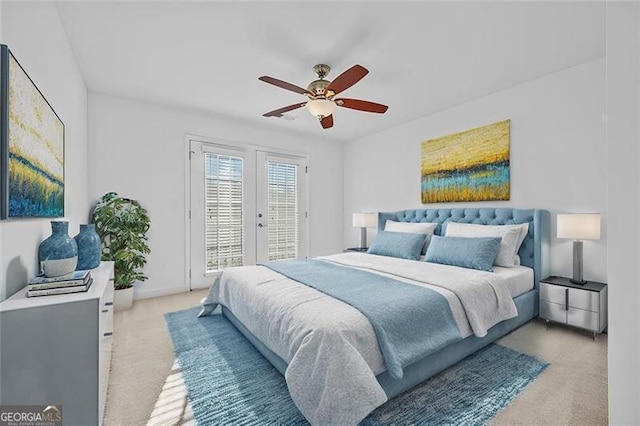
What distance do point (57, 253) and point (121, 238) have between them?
6.32 ft

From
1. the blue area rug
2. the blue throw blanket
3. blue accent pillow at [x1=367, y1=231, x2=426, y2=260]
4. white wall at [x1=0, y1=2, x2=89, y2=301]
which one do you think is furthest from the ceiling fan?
the blue area rug

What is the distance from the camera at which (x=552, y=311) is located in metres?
2.76

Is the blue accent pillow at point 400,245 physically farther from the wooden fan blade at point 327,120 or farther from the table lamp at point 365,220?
the wooden fan blade at point 327,120

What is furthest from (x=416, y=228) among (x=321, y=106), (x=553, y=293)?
(x=321, y=106)

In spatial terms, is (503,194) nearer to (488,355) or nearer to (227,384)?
(488,355)

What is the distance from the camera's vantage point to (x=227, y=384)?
75.0 inches

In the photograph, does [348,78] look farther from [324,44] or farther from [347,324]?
[347,324]

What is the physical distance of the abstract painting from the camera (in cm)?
341

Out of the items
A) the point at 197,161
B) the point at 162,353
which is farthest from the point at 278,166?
the point at 162,353

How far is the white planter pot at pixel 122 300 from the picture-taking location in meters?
3.31

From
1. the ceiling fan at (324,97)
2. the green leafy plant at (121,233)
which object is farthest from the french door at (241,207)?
the ceiling fan at (324,97)

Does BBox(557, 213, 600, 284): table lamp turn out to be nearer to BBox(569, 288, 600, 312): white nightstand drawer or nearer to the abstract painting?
BBox(569, 288, 600, 312): white nightstand drawer

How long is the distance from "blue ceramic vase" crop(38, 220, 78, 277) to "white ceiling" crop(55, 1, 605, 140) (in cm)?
163

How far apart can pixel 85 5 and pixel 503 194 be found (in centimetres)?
429
